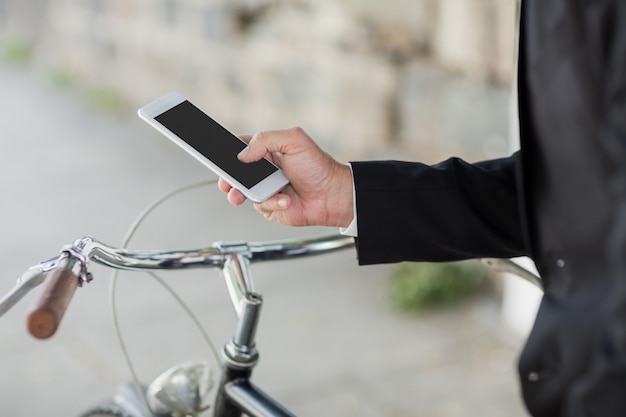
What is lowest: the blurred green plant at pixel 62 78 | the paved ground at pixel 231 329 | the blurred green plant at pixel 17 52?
the paved ground at pixel 231 329

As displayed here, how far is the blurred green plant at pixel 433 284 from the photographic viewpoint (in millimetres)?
4078

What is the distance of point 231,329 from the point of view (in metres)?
3.91

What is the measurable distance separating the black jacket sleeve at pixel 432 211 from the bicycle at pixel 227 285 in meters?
0.11

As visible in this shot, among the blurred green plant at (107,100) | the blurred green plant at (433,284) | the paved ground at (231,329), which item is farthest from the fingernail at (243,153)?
the blurred green plant at (107,100)

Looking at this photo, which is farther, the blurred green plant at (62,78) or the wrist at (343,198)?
the blurred green plant at (62,78)

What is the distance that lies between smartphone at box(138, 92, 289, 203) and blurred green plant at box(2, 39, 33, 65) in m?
6.35

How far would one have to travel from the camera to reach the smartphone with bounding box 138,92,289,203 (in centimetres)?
151

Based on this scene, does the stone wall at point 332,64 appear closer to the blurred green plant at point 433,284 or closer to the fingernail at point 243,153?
the blurred green plant at point 433,284

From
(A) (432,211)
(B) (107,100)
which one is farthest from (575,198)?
(B) (107,100)

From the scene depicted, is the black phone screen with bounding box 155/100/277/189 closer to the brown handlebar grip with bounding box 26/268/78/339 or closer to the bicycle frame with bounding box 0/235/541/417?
the bicycle frame with bounding box 0/235/541/417

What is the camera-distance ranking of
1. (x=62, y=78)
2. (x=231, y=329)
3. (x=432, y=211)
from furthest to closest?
(x=62, y=78) → (x=231, y=329) → (x=432, y=211)

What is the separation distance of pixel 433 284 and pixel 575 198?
286cm

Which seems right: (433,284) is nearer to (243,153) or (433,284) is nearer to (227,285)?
(227,285)

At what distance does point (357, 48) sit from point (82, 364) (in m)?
1.89
